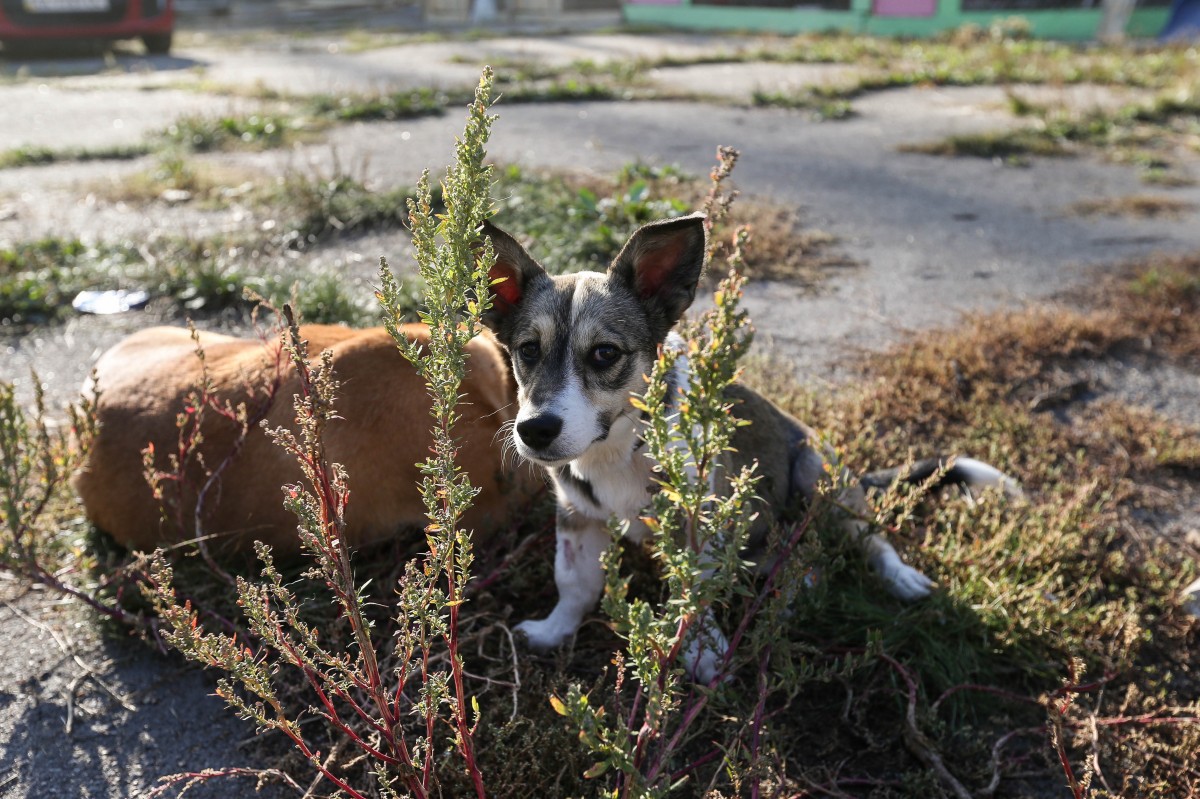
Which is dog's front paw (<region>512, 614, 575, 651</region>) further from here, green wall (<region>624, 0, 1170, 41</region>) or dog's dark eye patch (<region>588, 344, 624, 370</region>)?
green wall (<region>624, 0, 1170, 41</region>)

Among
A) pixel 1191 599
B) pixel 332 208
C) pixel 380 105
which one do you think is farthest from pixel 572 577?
pixel 380 105

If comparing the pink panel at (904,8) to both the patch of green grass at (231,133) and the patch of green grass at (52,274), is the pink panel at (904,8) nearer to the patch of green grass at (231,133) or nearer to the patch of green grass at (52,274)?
the patch of green grass at (231,133)

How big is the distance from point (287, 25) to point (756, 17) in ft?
35.5

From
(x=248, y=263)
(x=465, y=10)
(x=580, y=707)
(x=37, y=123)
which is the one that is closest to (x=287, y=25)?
(x=465, y=10)

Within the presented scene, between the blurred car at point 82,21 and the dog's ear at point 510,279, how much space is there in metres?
14.6

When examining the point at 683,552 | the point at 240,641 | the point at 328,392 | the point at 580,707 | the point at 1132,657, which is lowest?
the point at 240,641

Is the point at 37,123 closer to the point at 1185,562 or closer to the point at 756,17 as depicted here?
the point at 1185,562

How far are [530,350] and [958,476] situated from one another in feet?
5.60

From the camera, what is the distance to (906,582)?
9.78 ft

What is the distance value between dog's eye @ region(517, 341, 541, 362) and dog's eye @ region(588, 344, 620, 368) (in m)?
0.17

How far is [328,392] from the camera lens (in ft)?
5.73

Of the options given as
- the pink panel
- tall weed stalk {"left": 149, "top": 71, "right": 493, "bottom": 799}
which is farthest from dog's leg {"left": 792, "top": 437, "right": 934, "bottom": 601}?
the pink panel

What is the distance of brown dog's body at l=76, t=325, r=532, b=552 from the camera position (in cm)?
298

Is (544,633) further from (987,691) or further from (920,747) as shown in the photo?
(987,691)
